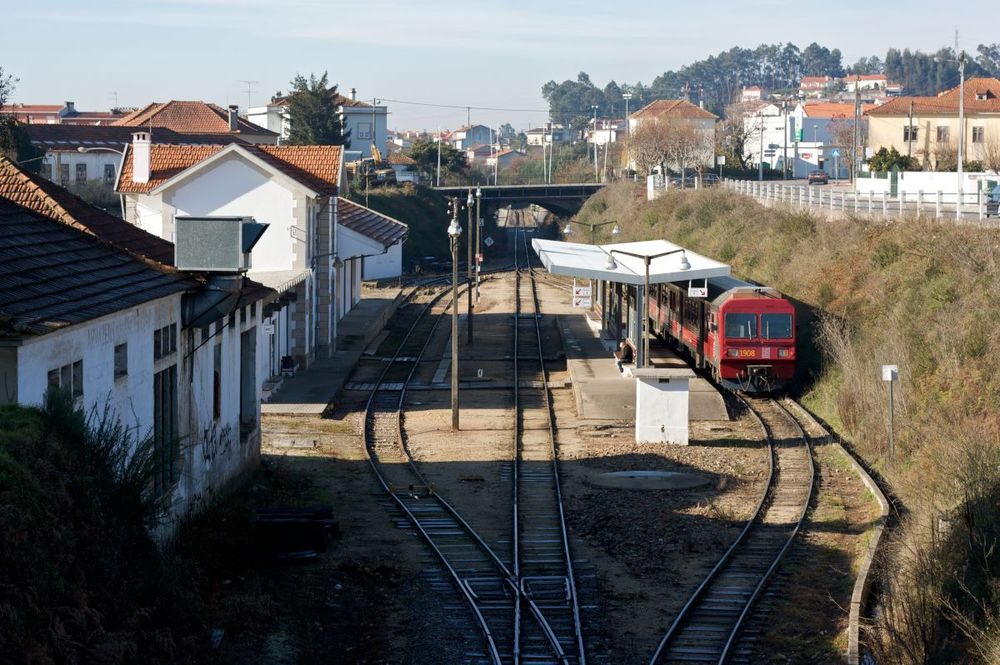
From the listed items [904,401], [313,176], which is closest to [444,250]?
[313,176]

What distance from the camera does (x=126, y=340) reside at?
44.0 feet

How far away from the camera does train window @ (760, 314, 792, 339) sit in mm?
27469

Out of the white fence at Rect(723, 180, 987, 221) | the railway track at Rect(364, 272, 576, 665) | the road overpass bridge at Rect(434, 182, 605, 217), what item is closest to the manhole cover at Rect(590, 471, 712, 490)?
the railway track at Rect(364, 272, 576, 665)

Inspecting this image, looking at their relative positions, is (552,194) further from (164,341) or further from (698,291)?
(164,341)

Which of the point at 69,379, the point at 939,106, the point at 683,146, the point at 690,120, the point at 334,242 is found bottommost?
the point at 69,379

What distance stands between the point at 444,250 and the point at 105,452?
7180 cm

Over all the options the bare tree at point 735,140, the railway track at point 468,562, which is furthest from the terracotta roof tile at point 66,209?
the bare tree at point 735,140

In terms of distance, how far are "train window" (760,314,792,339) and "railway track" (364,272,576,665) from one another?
8.22 m

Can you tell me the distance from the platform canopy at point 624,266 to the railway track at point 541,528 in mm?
2982

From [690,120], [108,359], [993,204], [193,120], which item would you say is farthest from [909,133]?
[108,359]

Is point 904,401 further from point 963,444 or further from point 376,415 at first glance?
point 376,415

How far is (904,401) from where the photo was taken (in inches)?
858

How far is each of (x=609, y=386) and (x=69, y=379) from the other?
17531 mm

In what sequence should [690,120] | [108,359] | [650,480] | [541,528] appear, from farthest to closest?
1. [690,120]
2. [650,480]
3. [541,528]
4. [108,359]
